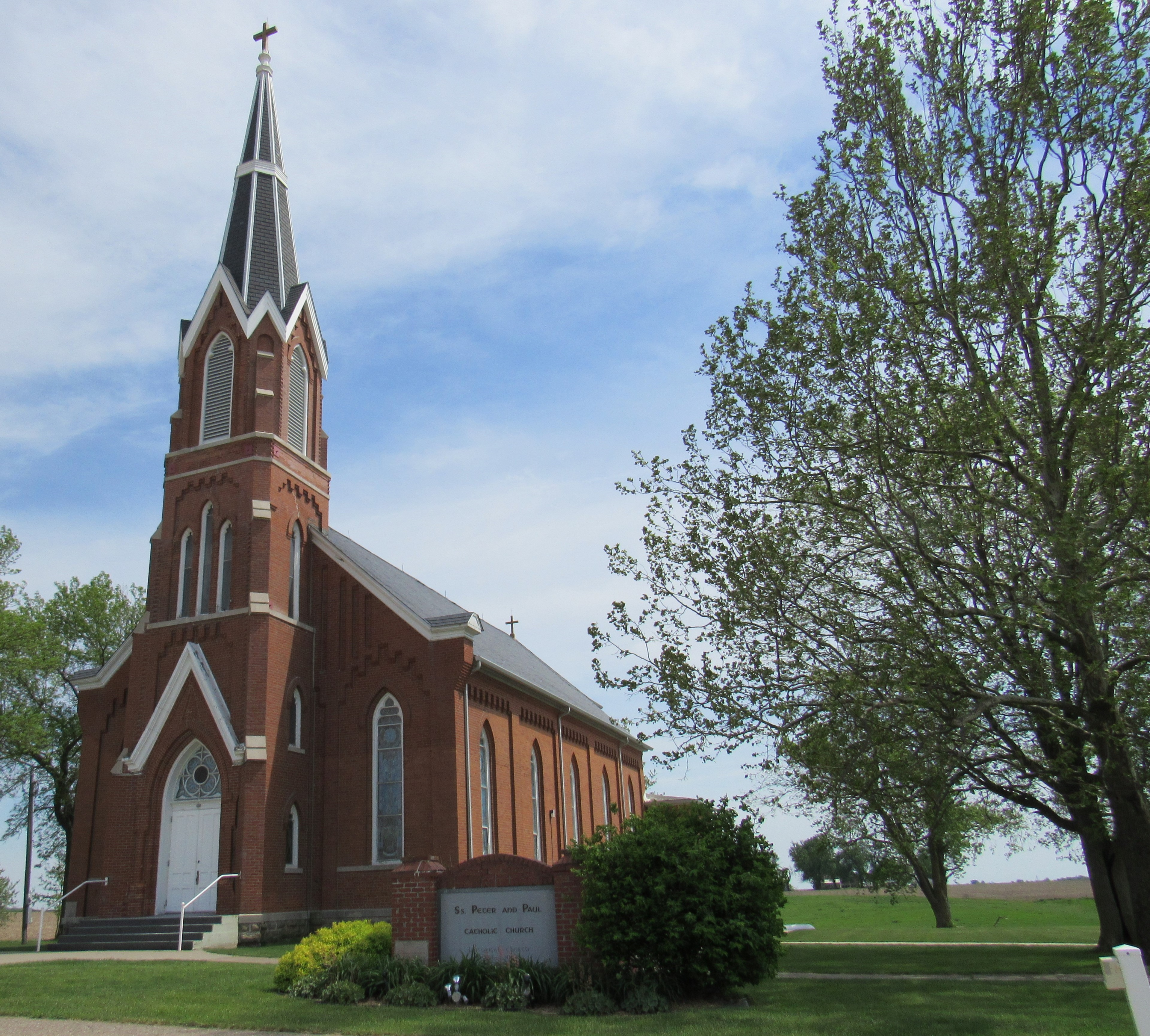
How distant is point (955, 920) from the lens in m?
43.1

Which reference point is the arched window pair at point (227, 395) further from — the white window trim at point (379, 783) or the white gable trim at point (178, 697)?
the white window trim at point (379, 783)

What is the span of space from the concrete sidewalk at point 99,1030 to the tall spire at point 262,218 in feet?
64.4

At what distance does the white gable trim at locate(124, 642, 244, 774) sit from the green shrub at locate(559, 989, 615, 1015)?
13192 millimetres

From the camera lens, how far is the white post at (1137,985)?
5457mm

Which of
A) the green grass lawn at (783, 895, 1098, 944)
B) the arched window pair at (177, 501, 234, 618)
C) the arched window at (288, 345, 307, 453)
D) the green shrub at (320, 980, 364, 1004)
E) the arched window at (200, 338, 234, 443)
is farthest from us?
the green grass lawn at (783, 895, 1098, 944)

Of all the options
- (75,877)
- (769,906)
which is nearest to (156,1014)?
(769,906)

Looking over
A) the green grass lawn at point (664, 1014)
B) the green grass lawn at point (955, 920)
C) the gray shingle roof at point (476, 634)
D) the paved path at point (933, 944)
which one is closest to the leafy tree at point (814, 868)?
the green grass lawn at point (955, 920)

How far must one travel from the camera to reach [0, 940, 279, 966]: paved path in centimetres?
1677

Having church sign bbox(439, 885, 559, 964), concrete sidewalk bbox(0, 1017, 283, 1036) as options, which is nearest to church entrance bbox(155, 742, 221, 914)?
church sign bbox(439, 885, 559, 964)

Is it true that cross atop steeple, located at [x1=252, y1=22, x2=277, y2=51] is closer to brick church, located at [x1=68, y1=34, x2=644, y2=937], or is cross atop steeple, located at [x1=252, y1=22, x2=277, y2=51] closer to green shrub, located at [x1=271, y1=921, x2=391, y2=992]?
brick church, located at [x1=68, y1=34, x2=644, y2=937]

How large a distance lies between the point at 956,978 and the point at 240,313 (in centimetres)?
2279

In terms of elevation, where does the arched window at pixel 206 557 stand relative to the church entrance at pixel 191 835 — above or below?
above

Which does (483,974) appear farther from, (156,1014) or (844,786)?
(844,786)

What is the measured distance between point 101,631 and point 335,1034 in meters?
34.0
